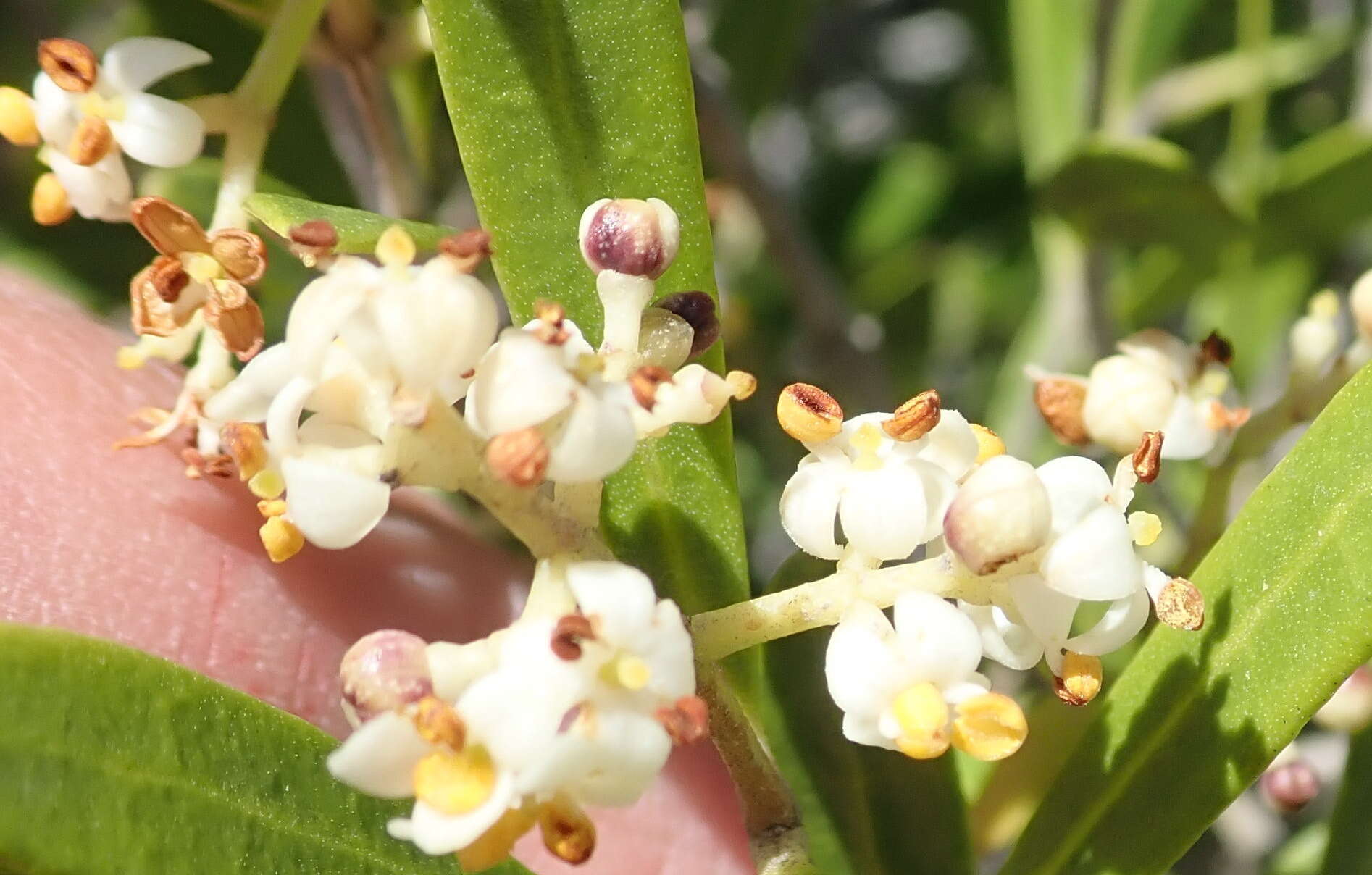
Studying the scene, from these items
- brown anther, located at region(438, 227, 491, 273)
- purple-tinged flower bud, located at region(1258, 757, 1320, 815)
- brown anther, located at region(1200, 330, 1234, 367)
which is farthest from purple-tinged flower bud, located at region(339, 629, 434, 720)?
purple-tinged flower bud, located at region(1258, 757, 1320, 815)

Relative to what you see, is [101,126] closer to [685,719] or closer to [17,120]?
[17,120]

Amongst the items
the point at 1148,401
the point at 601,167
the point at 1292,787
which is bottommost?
the point at 1292,787

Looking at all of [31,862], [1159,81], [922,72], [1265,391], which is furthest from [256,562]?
[922,72]

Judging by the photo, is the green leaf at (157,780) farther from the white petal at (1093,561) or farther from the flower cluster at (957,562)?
the white petal at (1093,561)

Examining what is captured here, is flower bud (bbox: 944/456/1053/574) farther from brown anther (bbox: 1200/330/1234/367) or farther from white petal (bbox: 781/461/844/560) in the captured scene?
brown anther (bbox: 1200/330/1234/367)

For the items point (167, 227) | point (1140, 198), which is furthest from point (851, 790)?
point (1140, 198)

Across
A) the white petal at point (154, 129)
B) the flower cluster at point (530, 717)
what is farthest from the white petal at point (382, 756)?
the white petal at point (154, 129)

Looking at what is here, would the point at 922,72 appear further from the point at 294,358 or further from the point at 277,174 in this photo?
the point at 294,358
